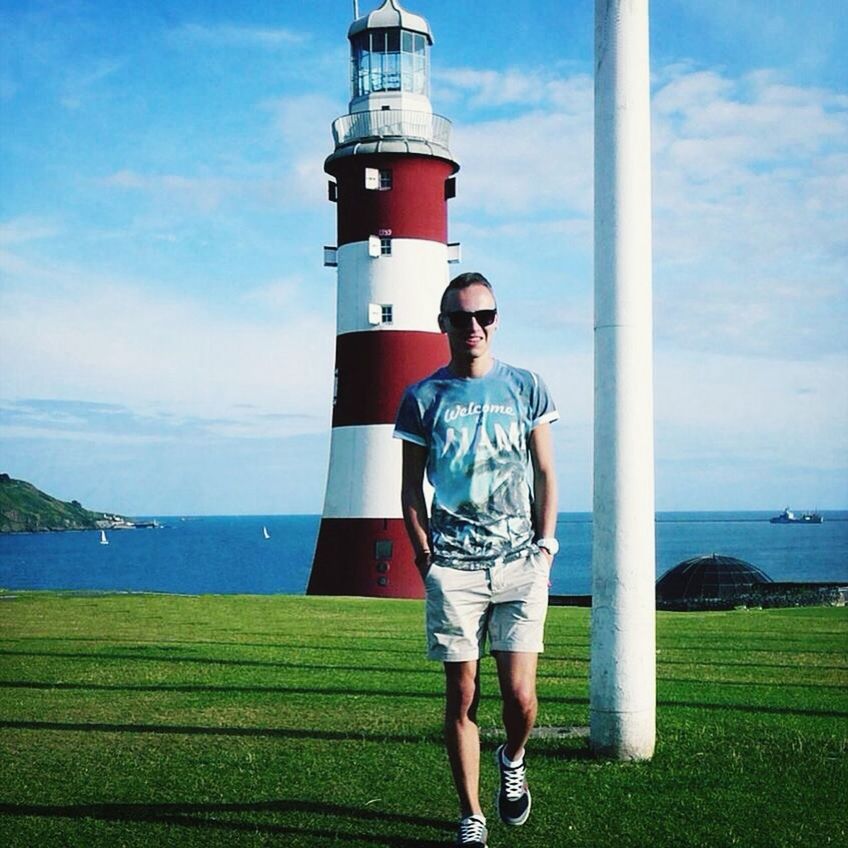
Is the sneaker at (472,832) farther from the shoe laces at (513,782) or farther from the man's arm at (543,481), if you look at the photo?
the man's arm at (543,481)

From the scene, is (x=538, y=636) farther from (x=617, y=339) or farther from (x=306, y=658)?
(x=306, y=658)

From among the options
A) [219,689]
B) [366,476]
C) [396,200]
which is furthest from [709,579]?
[219,689]

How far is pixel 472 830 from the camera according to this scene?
14.5 ft

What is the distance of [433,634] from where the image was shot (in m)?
4.61

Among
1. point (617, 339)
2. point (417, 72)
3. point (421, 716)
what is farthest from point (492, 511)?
point (417, 72)

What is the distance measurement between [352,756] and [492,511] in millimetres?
2072

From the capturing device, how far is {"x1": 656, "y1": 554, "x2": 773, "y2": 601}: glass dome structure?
3070cm

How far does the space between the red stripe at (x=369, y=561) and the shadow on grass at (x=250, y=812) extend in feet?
60.3

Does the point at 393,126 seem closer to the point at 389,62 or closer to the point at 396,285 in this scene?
the point at 389,62

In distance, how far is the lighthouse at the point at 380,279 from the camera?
23.7 m

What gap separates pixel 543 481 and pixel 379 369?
19275 millimetres

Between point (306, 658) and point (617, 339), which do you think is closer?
point (617, 339)

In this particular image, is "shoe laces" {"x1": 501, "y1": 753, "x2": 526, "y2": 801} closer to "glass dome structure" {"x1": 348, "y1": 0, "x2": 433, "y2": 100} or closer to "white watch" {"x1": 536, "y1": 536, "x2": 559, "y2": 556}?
"white watch" {"x1": 536, "y1": 536, "x2": 559, "y2": 556}

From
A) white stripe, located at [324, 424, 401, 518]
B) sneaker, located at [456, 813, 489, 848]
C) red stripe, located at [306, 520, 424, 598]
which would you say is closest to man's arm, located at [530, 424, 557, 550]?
sneaker, located at [456, 813, 489, 848]
